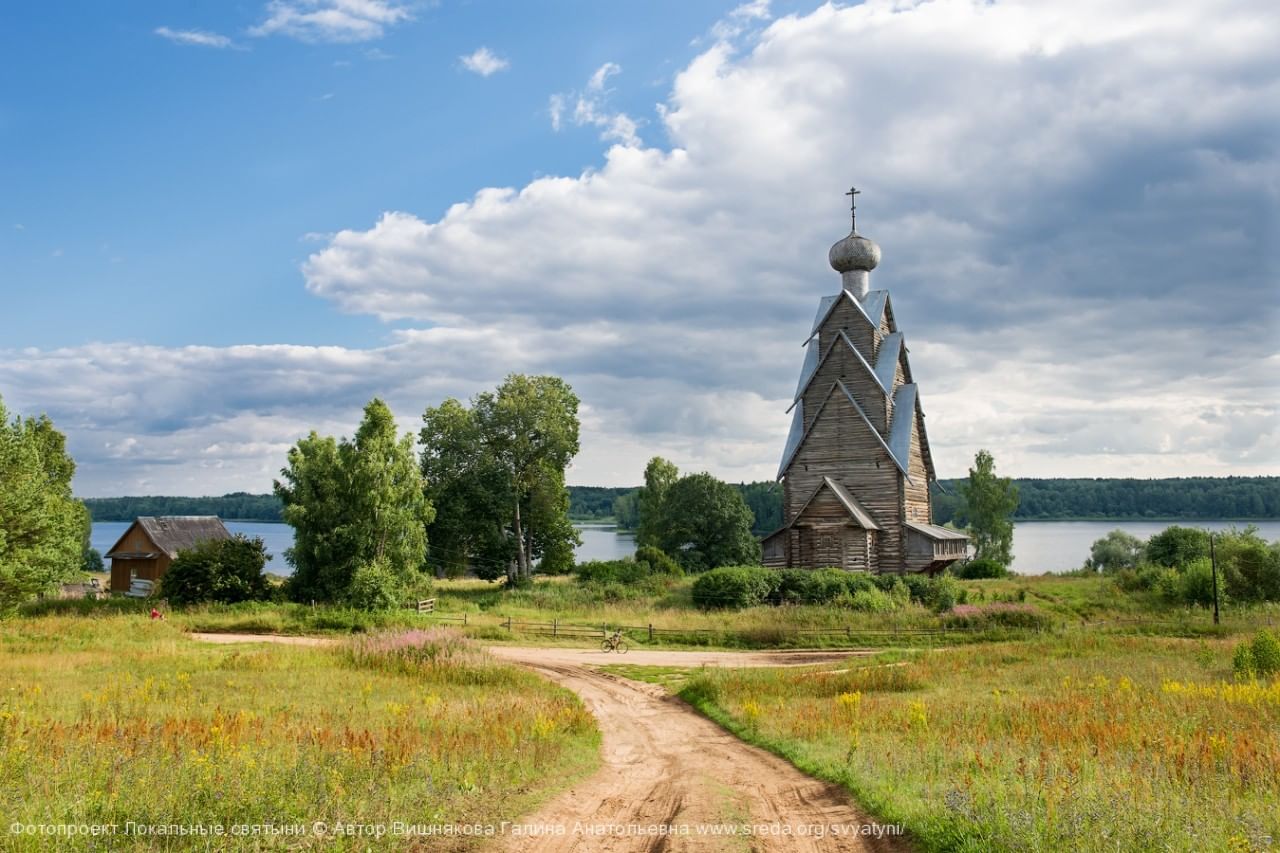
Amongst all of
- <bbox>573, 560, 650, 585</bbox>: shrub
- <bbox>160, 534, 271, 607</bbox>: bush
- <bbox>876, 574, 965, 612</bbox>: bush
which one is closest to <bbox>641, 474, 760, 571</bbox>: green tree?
<bbox>573, 560, 650, 585</bbox>: shrub

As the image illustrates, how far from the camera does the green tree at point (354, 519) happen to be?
122ft

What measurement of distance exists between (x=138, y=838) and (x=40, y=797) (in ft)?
5.98

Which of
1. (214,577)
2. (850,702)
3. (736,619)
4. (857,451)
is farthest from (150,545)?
(850,702)

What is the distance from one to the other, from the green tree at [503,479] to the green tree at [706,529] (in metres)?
7.22

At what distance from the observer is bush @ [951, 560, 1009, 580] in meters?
50.8

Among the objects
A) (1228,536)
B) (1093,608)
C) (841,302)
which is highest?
(841,302)

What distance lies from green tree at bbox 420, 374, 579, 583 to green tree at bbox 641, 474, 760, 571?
722cm

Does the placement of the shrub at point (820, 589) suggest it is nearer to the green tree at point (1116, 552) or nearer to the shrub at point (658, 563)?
the shrub at point (658, 563)

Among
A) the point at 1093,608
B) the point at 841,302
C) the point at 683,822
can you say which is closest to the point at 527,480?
the point at 841,302

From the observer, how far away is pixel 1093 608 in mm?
37000

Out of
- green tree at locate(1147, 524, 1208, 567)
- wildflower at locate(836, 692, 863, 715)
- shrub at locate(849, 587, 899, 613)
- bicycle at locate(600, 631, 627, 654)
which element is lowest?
bicycle at locate(600, 631, 627, 654)

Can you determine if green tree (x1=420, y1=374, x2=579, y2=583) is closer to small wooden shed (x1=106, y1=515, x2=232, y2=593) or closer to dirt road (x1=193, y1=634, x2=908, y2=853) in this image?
small wooden shed (x1=106, y1=515, x2=232, y2=593)

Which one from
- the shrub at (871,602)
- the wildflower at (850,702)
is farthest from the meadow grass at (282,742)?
the shrub at (871,602)

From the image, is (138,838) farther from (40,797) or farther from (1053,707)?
(1053,707)
